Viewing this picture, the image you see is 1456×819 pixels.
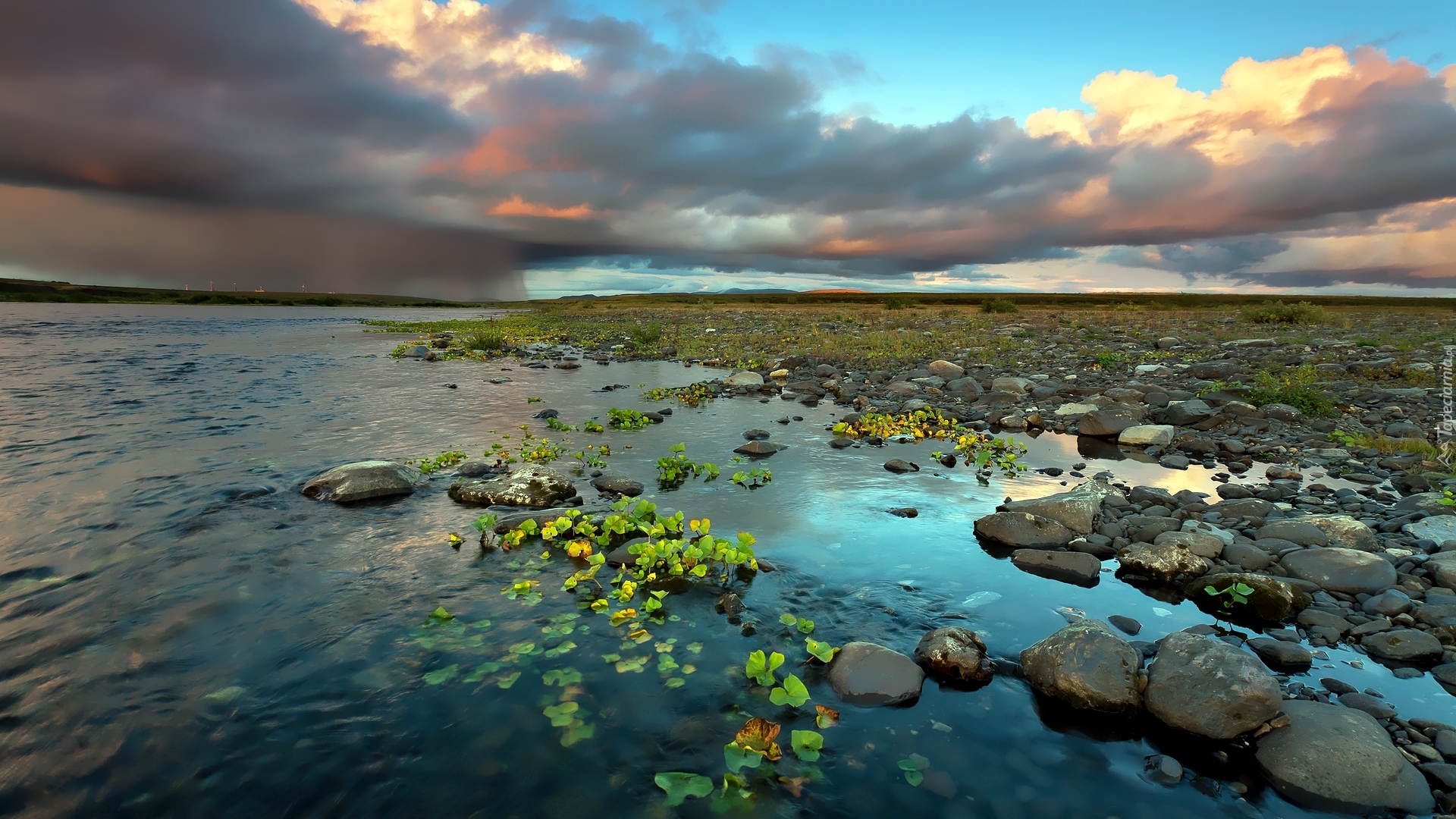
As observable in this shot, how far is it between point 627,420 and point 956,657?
35.3 feet

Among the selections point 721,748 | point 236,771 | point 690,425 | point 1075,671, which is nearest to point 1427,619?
point 1075,671

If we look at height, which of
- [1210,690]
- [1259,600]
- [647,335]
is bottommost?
[1259,600]

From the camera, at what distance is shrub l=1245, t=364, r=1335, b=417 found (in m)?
14.2

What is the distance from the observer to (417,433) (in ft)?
46.0

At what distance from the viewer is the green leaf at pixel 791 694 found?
480 centimetres

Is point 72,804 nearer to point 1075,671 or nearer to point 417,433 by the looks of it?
point 1075,671

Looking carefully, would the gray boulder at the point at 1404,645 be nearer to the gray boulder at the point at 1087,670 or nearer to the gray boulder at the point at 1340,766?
the gray boulder at the point at 1340,766

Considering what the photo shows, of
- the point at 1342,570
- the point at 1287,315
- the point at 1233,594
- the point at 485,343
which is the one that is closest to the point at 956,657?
the point at 1233,594

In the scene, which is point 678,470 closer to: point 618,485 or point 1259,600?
point 618,485

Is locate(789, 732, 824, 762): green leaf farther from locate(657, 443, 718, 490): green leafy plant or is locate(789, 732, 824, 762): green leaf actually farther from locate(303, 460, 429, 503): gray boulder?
locate(303, 460, 429, 503): gray boulder

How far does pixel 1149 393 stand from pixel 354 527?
18462 mm

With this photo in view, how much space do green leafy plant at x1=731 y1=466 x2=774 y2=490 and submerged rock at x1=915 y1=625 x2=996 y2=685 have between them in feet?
16.5

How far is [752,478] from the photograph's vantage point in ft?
35.5

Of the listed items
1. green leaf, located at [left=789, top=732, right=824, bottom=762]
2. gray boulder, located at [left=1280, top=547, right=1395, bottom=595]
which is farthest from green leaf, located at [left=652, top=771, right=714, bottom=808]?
gray boulder, located at [left=1280, top=547, right=1395, bottom=595]
